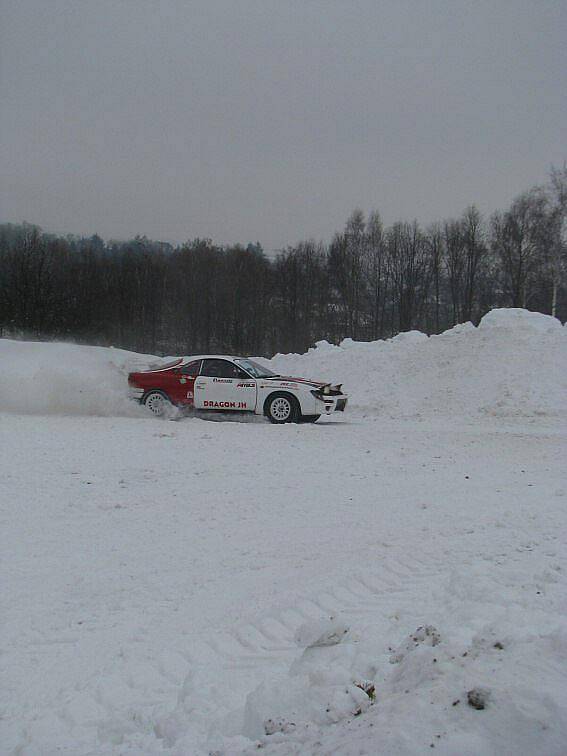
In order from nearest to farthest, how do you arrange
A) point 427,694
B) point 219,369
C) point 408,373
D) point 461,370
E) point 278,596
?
point 427,694, point 278,596, point 219,369, point 461,370, point 408,373

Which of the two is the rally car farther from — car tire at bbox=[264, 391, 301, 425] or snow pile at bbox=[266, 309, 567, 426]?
snow pile at bbox=[266, 309, 567, 426]

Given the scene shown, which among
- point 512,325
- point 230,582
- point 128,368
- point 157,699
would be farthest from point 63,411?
point 512,325

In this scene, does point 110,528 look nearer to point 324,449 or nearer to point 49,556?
point 49,556

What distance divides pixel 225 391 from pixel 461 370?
9986mm

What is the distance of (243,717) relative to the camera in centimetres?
299

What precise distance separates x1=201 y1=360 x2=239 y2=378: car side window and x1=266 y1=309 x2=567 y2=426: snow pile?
5042mm

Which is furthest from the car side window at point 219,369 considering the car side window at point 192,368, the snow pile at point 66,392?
the snow pile at point 66,392

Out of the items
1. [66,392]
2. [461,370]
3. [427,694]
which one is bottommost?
[427,694]

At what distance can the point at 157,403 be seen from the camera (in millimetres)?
13852

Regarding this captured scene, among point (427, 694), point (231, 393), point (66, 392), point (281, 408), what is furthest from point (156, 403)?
point (427, 694)

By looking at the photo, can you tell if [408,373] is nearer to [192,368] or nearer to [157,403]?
[192,368]

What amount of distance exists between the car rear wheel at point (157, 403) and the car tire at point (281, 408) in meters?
2.21

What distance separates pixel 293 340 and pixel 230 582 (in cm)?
4257

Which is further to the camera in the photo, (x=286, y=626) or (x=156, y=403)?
(x=156, y=403)
